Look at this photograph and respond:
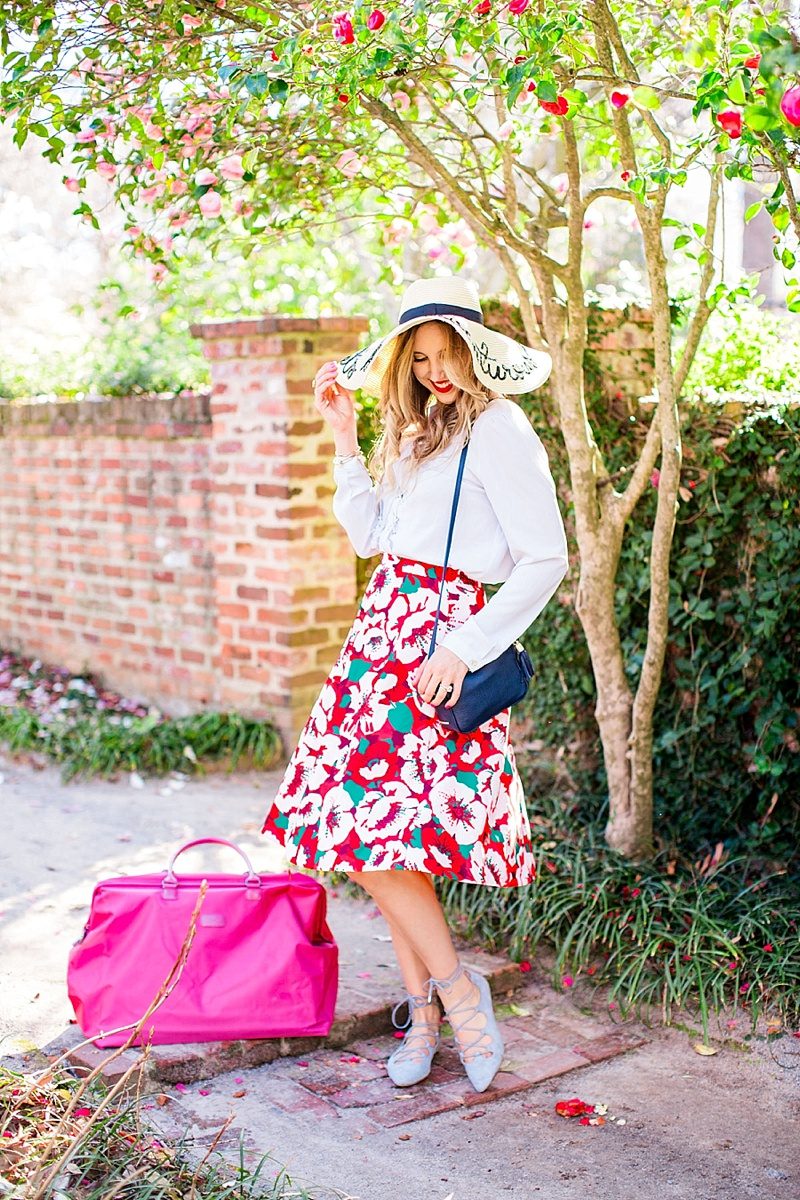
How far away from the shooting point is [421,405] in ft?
10.1

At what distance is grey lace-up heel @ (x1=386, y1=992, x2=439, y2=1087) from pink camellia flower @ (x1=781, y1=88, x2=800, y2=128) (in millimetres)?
2099

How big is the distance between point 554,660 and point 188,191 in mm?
1928

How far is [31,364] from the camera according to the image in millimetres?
8055

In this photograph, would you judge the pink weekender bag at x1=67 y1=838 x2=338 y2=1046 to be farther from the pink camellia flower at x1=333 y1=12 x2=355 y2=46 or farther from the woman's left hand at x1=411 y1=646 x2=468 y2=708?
the pink camellia flower at x1=333 y1=12 x2=355 y2=46

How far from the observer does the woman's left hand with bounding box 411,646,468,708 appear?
2775mm

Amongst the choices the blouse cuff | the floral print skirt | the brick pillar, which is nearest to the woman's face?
the floral print skirt

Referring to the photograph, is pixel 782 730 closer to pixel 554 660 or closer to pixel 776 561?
pixel 776 561

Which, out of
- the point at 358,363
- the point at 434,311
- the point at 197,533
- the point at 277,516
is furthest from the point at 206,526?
the point at 434,311

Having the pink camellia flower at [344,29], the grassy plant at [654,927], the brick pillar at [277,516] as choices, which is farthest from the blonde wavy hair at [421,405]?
the brick pillar at [277,516]

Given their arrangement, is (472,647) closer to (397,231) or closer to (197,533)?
(397,231)

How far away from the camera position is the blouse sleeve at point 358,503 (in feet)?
10.2

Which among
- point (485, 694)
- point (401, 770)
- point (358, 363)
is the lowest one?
point (401, 770)

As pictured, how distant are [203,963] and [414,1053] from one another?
1.75 feet

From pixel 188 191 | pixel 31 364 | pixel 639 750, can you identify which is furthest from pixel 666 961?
pixel 31 364
